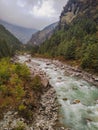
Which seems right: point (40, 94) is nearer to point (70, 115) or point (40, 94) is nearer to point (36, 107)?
point (36, 107)

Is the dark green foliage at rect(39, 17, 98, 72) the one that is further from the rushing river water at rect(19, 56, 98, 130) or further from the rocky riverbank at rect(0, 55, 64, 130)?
the rocky riverbank at rect(0, 55, 64, 130)

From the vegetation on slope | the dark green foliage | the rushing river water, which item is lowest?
the rushing river water

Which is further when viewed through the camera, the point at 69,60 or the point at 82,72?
the point at 69,60

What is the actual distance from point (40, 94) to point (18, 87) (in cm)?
731

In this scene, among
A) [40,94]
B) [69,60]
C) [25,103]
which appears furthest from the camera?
[69,60]

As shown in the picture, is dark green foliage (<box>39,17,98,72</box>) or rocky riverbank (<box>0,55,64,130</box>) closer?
rocky riverbank (<box>0,55,64,130</box>)

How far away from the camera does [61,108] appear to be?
34188 mm

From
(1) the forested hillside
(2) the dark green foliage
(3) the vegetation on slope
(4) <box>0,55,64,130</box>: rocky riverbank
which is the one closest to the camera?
(4) <box>0,55,64,130</box>: rocky riverbank

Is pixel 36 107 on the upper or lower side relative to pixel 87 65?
lower

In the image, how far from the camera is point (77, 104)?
119 feet

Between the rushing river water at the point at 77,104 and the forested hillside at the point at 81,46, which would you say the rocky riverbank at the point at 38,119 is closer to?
the rushing river water at the point at 77,104

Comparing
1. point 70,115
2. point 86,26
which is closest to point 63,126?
point 70,115

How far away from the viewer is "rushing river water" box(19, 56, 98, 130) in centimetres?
2884

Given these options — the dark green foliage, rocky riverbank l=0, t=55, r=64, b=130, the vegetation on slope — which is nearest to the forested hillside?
the dark green foliage
